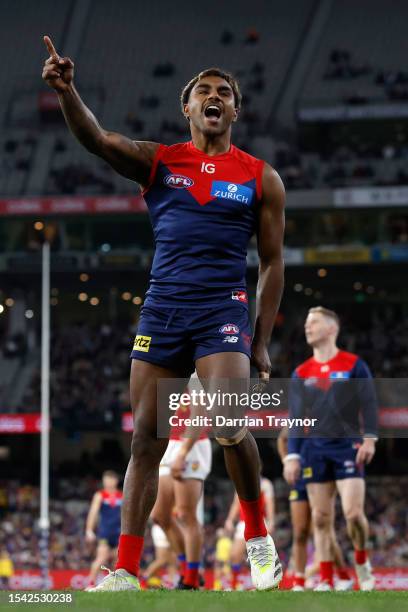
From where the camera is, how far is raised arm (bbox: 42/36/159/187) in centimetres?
589

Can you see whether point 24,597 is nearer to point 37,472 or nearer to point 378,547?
point 378,547

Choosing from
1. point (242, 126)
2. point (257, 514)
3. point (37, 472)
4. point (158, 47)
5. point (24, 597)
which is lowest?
point (24, 597)

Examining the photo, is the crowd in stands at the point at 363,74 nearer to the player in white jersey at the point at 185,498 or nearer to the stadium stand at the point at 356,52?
the stadium stand at the point at 356,52

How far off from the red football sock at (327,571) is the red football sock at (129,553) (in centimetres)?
485

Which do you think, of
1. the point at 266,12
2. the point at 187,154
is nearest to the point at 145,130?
the point at 266,12

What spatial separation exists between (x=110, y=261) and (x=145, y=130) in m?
6.06

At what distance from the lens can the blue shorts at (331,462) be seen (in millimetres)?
10578

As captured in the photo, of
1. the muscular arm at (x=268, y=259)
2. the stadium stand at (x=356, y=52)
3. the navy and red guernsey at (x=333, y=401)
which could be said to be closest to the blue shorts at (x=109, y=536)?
the navy and red guernsey at (x=333, y=401)

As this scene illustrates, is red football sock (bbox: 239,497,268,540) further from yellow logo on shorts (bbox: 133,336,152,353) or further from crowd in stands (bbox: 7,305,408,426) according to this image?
crowd in stands (bbox: 7,305,408,426)

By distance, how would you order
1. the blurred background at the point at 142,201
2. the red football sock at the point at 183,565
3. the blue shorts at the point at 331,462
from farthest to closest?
the blurred background at the point at 142,201 < the blue shorts at the point at 331,462 < the red football sock at the point at 183,565

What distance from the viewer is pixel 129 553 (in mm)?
6023

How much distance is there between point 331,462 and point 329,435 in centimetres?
25

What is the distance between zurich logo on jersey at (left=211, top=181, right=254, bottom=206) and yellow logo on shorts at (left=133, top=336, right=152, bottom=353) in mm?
844

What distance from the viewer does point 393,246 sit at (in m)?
40.6
